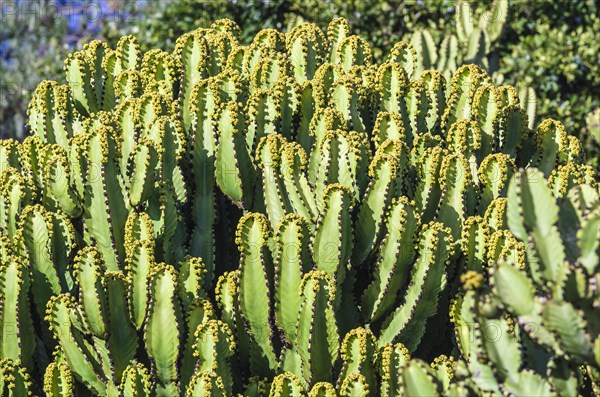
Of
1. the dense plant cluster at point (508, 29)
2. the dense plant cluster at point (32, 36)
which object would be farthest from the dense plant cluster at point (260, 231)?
the dense plant cluster at point (32, 36)

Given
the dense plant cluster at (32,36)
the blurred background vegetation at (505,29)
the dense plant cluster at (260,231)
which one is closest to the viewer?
the dense plant cluster at (260,231)

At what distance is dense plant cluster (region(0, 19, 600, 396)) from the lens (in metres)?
4.08

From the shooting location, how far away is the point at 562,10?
A: 9.14m

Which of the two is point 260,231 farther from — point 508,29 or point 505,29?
point 508,29

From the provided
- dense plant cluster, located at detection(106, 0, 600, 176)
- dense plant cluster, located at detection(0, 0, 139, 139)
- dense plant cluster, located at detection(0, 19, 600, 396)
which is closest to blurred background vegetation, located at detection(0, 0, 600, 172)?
dense plant cluster, located at detection(106, 0, 600, 176)

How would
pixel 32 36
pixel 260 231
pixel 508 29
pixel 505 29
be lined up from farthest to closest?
pixel 32 36
pixel 508 29
pixel 505 29
pixel 260 231

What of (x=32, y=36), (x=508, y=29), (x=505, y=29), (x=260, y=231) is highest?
(x=32, y=36)

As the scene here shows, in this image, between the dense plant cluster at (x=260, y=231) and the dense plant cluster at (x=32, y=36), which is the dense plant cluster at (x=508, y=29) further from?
the dense plant cluster at (x=260, y=231)

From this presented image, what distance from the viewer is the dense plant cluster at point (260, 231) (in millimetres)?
4078

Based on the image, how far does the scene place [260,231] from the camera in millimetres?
4148

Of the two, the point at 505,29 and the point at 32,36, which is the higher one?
the point at 32,36

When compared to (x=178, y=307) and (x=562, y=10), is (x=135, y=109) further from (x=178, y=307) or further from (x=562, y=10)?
(x=562, y=10)

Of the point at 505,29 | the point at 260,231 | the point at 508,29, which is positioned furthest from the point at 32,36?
the point at 260,231

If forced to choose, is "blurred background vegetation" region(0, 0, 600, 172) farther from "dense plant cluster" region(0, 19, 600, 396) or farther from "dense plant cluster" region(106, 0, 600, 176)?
"dense plant cluster" region(0, 19, 600, 396)
